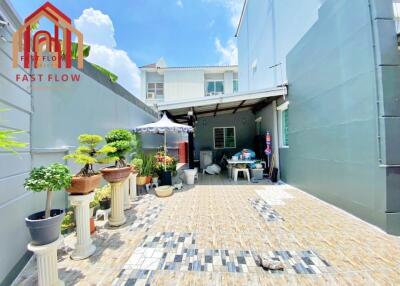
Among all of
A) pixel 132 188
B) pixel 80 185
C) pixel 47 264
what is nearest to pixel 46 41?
pixel 80 185

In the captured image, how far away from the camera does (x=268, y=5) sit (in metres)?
8.41

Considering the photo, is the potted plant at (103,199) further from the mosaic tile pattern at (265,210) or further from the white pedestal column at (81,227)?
the mosaic tile pattern at (265,210)

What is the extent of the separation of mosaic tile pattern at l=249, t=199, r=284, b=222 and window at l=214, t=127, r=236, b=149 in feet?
20.5

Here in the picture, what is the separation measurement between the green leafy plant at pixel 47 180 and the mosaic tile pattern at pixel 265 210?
3591 millimetres

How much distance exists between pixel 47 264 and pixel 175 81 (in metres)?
16.0

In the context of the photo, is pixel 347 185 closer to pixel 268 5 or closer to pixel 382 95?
pixel 382 95

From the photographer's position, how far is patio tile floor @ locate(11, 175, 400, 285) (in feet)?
6.89

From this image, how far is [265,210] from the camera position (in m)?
4.24

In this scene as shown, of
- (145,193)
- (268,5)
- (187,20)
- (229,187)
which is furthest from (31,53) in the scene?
(187,20)

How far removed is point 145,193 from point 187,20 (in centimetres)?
1055

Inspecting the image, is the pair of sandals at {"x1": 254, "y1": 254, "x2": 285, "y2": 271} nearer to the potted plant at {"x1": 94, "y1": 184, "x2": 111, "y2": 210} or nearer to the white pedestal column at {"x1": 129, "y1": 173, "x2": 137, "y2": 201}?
the potted plant at {"x1": 94, "y1": 184, "x2": 111, "y2": 210}

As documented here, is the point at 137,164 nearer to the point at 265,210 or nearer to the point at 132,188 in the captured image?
the point at 132,188

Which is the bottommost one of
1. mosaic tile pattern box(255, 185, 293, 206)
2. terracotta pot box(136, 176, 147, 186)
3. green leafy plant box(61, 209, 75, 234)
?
mosaic tile pattern box(255, 185, 293, 206)

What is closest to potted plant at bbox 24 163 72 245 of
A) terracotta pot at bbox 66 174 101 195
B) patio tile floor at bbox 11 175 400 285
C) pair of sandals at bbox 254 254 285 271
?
terracotta pot at bbox 66 174 101 195
